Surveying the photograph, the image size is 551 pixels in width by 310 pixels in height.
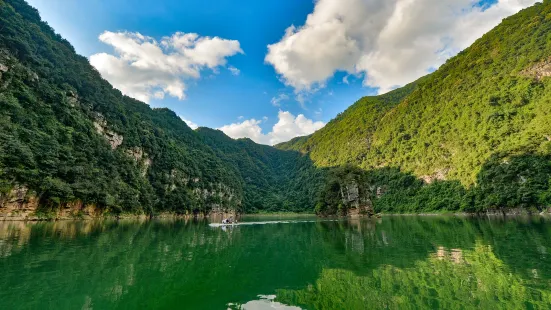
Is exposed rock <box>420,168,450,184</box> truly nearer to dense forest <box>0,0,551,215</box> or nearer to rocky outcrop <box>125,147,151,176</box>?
dense forest <box>0,0,551,215</box>

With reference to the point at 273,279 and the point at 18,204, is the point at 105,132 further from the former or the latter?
the point at 273,279

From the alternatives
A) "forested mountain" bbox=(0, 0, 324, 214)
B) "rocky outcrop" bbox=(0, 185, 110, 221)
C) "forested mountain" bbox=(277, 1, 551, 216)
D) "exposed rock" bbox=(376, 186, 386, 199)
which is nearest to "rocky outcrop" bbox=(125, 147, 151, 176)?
"forested mountain" bbox=(0, 0, 324, 214)

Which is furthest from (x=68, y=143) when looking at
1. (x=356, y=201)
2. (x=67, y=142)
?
(x=356, y=201)

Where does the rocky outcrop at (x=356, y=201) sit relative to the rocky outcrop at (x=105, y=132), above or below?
below

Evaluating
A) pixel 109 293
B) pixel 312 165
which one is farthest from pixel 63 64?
pixel 312 165

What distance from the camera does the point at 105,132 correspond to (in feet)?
243

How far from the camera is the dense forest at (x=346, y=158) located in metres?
45.4

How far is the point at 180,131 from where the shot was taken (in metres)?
165

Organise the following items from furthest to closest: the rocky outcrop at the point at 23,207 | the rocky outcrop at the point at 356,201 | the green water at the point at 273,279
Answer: the rocky outcrop at the point at 356,201
the rocky outcrop at the point at 23,207
the green water at the point at 273,279

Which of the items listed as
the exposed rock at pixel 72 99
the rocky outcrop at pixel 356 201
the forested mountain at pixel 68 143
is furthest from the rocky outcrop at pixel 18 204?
the rocky outcrop at pixel 356 201

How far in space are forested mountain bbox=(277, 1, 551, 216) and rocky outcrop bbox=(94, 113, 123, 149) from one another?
65.9 m

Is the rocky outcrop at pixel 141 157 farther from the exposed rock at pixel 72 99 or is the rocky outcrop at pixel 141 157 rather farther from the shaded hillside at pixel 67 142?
the exposed rock at pixel 72 99

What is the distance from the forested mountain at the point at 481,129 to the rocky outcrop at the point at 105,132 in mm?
65904

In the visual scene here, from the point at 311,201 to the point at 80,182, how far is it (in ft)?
403
